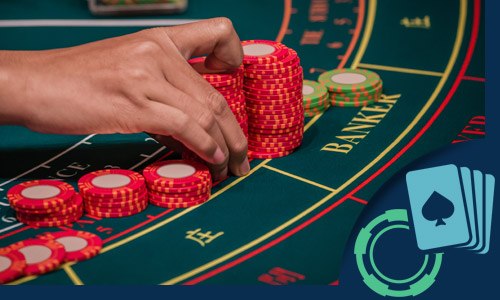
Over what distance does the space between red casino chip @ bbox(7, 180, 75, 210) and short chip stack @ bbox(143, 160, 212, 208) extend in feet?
0.89

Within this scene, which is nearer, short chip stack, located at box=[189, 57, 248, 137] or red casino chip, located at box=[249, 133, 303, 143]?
short chip stack, located at box=[189, 57, 248, 137]

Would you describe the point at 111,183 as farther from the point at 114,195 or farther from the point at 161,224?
the point at 161,224

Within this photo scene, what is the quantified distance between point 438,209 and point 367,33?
6.65 ft

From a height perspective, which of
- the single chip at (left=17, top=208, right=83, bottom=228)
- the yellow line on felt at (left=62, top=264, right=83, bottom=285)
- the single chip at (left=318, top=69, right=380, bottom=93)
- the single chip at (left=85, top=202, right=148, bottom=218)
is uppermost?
the single chip at (left=318, top=69, right=380, bottom=93)

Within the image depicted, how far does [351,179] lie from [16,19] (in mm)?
2085

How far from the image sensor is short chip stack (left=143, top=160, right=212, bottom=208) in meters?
3.73

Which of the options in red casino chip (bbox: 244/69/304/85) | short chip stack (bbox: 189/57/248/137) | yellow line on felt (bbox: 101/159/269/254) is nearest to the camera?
yellow line on felt (bbox: 101/159/269/254)

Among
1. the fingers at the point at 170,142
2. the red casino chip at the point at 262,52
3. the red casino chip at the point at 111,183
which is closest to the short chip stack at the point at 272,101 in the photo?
the red casino chip at the point at 262,52

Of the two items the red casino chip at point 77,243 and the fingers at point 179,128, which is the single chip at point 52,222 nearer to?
the red casino chip at point 77,243

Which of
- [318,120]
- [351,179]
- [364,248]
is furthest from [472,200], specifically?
[318,120]

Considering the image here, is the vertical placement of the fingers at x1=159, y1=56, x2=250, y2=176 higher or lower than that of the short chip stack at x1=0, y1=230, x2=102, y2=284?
higher

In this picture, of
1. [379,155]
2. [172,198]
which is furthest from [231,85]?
[379,155]

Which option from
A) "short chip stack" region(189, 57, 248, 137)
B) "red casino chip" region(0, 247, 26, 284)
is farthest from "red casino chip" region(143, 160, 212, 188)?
"red casino chip" region(0, 247, 26, 284)

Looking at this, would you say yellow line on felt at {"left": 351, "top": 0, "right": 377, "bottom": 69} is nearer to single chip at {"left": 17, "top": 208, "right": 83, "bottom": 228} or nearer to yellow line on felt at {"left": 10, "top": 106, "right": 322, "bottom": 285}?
yellow line on felt at {"left": 10, "top": 106, "right": 322, "bottom": 285}
